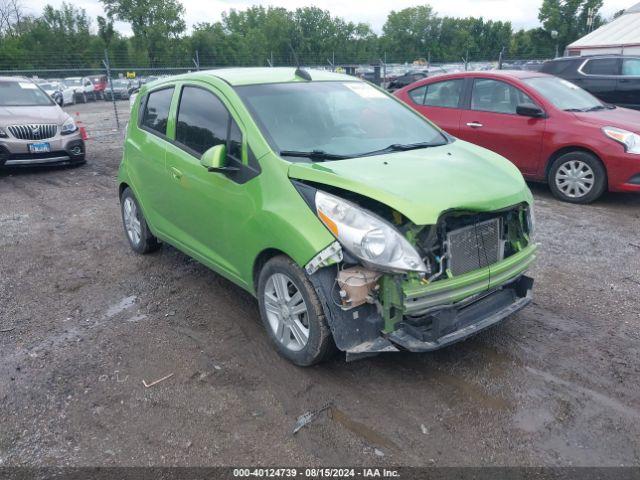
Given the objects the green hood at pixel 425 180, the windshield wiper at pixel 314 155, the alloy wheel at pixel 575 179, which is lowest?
the alloy wheel at pixel 575 179

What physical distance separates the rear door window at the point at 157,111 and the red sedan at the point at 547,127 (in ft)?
15.4

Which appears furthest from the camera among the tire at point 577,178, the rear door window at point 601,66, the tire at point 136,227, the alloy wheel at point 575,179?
the rear door window at point 601,66

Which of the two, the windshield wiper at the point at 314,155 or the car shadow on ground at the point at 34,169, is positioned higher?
the windshield wiper at the point at 314,155

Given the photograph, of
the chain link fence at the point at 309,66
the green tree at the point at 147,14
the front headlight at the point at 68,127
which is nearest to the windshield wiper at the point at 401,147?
the front headlight at the point at 68,127

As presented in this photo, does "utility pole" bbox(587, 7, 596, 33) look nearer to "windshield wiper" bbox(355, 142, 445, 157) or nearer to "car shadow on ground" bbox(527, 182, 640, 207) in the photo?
"car shadow on ground" bbox(527, 182, 640, 207)

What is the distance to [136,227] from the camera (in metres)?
5.55

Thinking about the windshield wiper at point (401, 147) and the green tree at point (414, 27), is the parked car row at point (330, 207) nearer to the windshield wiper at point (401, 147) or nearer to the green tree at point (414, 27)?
the windshield wiper at point (401, 147)

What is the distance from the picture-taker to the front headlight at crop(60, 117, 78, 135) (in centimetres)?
994

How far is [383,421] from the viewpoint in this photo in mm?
3004

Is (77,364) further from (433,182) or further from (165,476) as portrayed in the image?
(433,182)

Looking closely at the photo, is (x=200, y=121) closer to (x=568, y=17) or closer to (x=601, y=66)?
(x=601, y=66)

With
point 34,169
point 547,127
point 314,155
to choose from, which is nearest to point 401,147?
point 314,155

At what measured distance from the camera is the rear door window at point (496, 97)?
7508 mm

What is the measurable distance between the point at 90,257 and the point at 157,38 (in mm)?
63157
